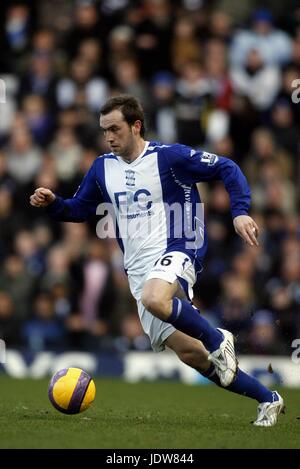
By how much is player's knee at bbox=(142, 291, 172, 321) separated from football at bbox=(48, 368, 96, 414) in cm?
93

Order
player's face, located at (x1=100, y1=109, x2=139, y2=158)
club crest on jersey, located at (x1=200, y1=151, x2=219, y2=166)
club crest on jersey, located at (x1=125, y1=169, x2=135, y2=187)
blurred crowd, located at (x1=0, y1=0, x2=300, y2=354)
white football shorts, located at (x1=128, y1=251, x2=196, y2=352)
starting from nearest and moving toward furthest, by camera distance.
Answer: white football shorts, located at (x1=128, y1=251, x2=196, y2=352) < club crest on jersey, located at (x1=200, y1=151, x2=219, y2=166) < player's face, located at (x1=100, y1=109, x2=139, y2=158) < club crest on jersey, located at (x1=125, y1=169, x2=135, y2=187) < blurred crowd, located at (x1=0, y1=0, x2=300, y2=354)

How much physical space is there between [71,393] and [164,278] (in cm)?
115

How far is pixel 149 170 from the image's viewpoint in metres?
8.30

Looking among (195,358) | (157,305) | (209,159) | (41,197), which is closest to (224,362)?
(195,358)

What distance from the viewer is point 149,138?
14.9m

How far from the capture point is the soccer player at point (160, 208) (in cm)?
789

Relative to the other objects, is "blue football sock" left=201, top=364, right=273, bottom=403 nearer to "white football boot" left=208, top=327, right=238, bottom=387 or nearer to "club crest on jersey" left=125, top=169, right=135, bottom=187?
"white football boot" left=208, top=327, right=238, bottom=387

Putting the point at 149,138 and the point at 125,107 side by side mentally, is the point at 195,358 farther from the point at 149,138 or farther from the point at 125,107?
the point at 149,138

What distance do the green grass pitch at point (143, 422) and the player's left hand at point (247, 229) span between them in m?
1.33

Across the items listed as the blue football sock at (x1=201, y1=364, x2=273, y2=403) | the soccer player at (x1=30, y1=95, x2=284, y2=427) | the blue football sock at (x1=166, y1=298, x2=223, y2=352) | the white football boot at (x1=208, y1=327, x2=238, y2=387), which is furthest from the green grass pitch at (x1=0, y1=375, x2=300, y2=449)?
the blue football sock at (x1=166, y1=298, x2=223, y2=352)

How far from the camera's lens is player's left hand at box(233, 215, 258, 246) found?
7484mm

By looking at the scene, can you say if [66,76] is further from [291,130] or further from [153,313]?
[153,313]

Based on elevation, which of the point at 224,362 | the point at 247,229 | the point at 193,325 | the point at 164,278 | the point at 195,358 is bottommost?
the point at 195,358
